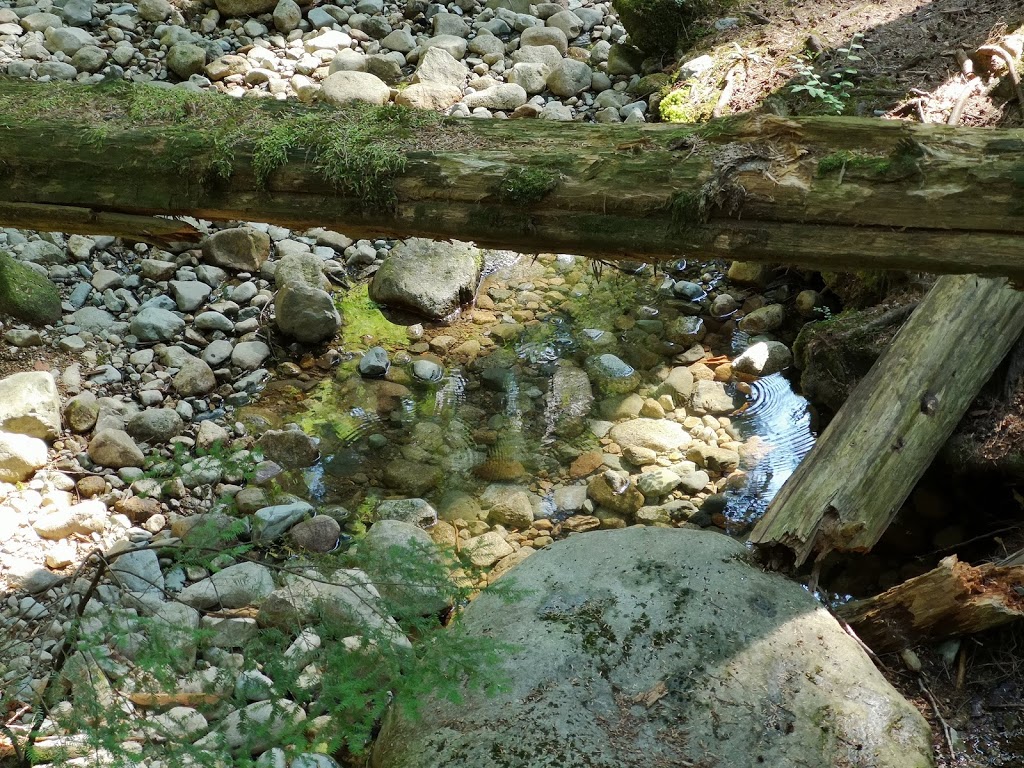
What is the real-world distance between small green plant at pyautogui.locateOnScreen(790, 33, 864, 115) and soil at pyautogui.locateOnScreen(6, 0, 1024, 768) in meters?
0.03

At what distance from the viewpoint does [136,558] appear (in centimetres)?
384

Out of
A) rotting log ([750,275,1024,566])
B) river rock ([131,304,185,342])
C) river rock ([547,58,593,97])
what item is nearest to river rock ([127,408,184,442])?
river rock ([131,304,185,342])

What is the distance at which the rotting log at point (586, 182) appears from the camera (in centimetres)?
263

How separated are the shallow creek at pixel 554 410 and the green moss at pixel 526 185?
225 cm

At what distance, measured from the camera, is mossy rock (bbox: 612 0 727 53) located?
7.70 m

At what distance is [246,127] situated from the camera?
3.01 meters

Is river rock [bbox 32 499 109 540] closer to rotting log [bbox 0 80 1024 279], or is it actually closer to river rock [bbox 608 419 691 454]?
rotting log [bbox 0 80 1024 279]

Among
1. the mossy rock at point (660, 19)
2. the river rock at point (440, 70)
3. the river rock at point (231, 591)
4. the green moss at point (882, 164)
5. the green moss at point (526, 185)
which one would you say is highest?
the green moss at point (882, 164)

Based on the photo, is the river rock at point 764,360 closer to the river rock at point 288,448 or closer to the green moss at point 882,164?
the river rock at point 288,448

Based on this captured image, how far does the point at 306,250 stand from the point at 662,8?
3.92 metres

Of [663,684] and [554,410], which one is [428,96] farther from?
[663,684]

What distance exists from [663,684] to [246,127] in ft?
7.83

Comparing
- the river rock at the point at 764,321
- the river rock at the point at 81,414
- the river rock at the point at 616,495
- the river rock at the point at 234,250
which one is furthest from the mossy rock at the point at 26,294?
the river rock at the point at 764,321

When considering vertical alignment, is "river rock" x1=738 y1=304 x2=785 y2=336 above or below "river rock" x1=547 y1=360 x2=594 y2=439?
above
